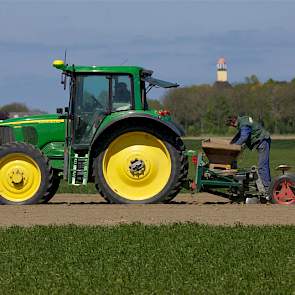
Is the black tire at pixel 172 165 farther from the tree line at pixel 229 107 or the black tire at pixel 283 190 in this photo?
the tree line at pixel 229 107

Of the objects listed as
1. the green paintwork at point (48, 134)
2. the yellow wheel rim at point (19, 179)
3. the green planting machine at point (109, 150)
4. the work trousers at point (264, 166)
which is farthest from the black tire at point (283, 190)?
the yellow wheel rim at point (19, 179)

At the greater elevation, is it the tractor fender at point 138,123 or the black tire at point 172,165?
the tractor fender at point 138,123

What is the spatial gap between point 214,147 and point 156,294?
692 centimetres

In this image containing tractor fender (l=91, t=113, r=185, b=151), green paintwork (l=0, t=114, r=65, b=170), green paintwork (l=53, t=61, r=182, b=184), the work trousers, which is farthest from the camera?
the work trousers

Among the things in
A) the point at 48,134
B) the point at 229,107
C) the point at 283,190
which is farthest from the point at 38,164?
the point at 229,107

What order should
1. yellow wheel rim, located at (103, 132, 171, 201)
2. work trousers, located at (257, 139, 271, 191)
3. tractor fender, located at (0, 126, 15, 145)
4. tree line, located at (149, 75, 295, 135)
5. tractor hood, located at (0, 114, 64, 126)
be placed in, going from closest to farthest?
yellow wheel rim, located at (103, 132, 171, 201)
tractor hood, located at (0, 114, 64, 126)
tractor fender, located at (0, 126, 15, 145)
work trousers, located at (257, 139, 271, 191)
tree line, located at (149, 75, 295, 135)

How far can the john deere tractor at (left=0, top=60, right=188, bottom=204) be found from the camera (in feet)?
43.5

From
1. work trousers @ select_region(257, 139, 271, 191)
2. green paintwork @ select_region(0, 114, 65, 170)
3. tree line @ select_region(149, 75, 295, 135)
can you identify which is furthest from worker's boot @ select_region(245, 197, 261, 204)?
tree line @ select_region(149, 75, 295, 135)

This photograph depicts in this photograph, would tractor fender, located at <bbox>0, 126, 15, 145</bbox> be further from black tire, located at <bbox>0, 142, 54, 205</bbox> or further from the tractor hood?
black tire, located at <bbox>0, 142, 54, 205</bbox>

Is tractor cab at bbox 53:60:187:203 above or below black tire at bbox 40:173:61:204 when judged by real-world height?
above

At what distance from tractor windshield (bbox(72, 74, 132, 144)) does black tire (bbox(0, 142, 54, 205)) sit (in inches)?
23.8

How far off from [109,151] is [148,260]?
4.96m

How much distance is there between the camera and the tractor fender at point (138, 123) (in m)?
13.0

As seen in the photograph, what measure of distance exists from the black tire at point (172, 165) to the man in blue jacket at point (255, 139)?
133 centimetres
